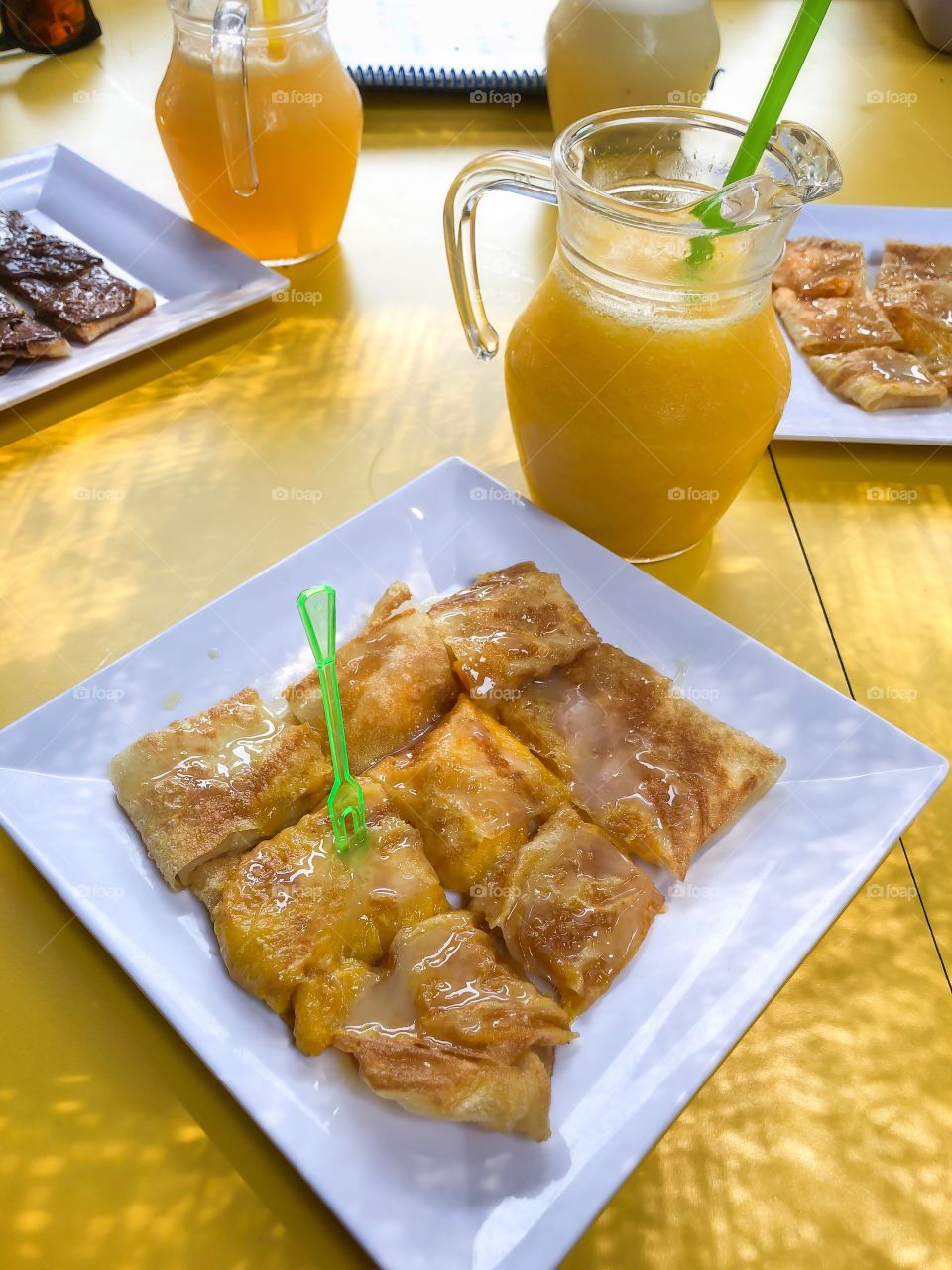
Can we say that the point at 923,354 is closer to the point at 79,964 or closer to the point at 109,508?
the point at 109,508

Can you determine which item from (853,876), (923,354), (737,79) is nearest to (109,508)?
(853,876)

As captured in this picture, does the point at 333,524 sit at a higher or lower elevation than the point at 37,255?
lower

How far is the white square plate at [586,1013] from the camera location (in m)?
0.76

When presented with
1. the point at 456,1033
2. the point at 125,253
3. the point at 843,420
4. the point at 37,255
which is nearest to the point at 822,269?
the point at 843,420

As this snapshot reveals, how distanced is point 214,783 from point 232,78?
3.49 feet

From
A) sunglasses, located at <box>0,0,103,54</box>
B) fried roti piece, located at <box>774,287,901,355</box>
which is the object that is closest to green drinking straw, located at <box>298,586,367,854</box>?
fried roti piece, located at <box>774,287,901,355</box>

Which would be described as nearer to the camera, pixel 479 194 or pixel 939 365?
pixel 479 194

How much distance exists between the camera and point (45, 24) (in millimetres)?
2350

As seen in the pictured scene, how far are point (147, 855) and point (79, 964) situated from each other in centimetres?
12

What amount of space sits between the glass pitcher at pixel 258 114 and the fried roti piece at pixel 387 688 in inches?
35.0

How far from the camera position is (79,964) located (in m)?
0.94

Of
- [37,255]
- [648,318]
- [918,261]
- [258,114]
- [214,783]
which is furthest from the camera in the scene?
[918,261]

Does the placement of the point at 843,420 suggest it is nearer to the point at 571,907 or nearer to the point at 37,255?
the point at 571,907

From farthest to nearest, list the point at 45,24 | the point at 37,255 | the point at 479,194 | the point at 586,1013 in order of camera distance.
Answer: the point at 45,24
the point at 37,255
the point at 479,194
the point at 586,1013
